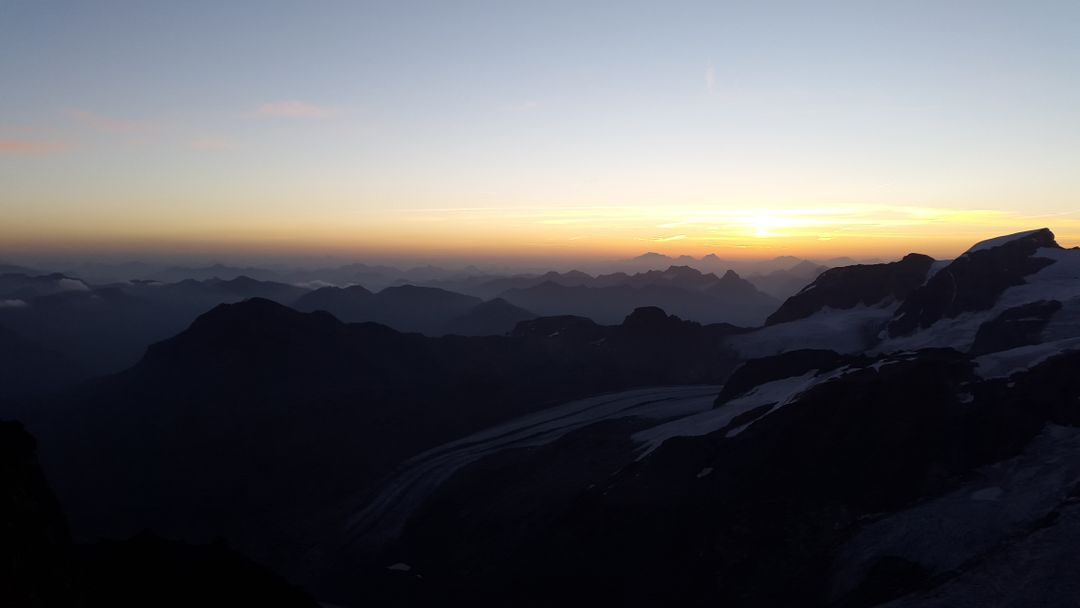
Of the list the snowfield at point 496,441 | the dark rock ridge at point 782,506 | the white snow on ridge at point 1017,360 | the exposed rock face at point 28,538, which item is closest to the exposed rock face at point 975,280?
the snowfield at point 496,441

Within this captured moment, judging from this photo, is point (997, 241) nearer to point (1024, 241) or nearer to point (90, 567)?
point (1024, 241)

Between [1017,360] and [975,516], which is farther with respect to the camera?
[1017,360]

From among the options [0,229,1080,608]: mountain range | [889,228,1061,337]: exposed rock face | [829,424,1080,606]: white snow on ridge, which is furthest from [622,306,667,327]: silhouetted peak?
[829,424,1080,606]: white snow on ridge

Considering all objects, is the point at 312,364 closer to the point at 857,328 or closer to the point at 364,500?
the point at 364,500

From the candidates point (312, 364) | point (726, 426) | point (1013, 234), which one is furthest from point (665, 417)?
point (1013, 234)

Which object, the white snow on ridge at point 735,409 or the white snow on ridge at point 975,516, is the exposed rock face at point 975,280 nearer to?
the white snow on ridge at point 735,409

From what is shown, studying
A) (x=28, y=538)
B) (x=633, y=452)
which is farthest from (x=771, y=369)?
(x=28, y=538)
